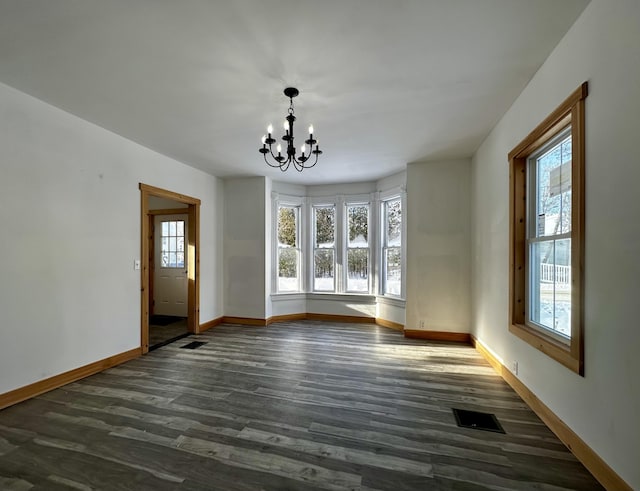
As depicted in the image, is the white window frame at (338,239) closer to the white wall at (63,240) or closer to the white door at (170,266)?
the white door at (170,266)

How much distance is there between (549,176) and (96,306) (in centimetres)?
468

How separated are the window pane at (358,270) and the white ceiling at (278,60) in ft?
8.89

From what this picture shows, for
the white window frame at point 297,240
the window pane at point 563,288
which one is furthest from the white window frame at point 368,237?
the window pane at point 563,288

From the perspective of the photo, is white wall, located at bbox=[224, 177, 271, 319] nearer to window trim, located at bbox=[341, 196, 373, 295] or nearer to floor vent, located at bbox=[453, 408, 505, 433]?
window trim, located at bbox=[341, 196, 373, 295]

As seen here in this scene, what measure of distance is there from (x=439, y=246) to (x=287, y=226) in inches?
115

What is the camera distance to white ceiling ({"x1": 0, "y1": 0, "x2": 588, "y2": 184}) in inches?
70.4

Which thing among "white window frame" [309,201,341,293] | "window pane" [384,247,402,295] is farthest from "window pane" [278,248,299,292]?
"window pane" [384,247,402,295]

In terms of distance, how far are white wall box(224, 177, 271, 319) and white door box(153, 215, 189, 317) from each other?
1144 mm

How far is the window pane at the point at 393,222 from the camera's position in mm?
5344

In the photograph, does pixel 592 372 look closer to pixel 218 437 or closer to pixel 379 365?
pixel 379 365

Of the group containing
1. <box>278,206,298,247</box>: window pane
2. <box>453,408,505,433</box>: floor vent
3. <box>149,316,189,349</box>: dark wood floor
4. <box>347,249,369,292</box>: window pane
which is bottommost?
<box>149,316,189,349</box>: dark wood floor

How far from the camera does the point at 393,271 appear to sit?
17.8ft

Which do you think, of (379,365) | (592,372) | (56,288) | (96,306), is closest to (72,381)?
(96,306)

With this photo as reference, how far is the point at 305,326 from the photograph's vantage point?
541 cm
